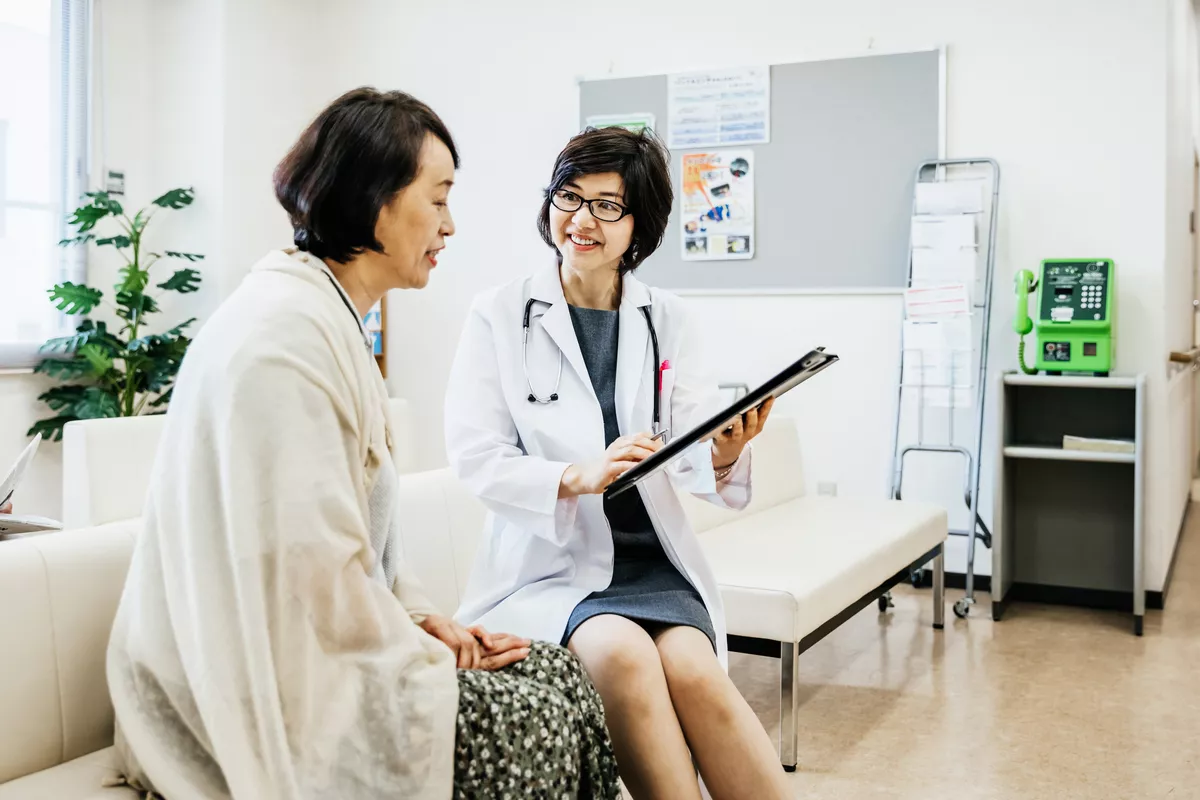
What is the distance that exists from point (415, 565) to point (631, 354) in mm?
614

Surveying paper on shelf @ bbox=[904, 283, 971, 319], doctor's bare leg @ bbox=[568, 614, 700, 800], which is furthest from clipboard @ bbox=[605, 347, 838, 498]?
paper on shelf @ bbox=[904, 283, 971, 319]

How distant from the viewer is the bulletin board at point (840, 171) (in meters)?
4.57

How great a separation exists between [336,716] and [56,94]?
14.9 ft

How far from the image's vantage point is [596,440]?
199 cm

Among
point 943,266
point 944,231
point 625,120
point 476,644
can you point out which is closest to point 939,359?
point 943,266

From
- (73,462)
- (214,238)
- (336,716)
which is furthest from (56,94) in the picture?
(336,716)

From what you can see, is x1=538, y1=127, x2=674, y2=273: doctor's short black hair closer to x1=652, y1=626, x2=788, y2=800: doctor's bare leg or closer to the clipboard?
the clipboard

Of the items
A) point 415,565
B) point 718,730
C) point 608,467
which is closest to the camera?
point 718,730

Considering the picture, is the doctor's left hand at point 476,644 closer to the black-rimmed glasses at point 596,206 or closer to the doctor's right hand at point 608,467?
the doctor's right hand at point 608,467

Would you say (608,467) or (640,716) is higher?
(608,467)

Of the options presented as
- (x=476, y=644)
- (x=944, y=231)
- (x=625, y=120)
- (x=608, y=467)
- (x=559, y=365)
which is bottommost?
(x=476, y=644)

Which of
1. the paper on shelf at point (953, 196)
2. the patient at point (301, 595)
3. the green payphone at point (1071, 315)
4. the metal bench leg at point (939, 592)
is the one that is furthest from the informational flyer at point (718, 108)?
the patient at point (301, 595)

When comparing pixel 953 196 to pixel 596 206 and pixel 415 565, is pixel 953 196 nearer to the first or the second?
pixel 596 206

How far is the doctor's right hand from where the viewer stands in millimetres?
Answer: 1776
